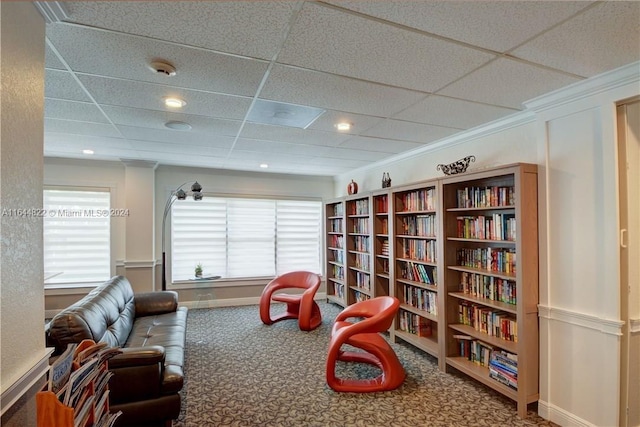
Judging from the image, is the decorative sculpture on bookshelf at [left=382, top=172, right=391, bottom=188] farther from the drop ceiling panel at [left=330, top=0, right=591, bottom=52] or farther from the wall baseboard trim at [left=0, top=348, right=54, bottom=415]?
the wall baseboard trim at [left=0, top=348, right=54, bottom=415]

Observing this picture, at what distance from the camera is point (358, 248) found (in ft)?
17.0

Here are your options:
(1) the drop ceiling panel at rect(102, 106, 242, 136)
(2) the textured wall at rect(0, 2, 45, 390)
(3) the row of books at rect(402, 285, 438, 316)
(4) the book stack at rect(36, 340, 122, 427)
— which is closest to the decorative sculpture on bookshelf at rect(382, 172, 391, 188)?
(3) the row of books at rect(402, 285, 438, 316)

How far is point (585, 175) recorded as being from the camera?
7.13 feet

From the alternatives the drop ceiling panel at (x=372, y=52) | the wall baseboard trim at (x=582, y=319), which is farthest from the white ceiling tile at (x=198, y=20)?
the wall baseboard trim at (x=582, y=319)

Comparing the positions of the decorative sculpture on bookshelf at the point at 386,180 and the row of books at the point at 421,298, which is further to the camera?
the decorative sculpture on bookshelf at the point at 386,180

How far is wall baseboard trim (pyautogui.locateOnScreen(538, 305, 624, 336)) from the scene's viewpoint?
1.99 metres

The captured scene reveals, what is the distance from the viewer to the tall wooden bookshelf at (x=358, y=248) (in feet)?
15.7

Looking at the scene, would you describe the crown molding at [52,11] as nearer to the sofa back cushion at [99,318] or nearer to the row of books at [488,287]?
the sofa back cushion at [99,318]

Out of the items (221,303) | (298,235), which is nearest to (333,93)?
(298,235)

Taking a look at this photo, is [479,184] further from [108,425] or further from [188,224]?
[188,224]

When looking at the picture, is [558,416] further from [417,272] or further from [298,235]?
[298,235]

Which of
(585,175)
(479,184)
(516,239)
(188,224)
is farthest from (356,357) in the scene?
(188,224)

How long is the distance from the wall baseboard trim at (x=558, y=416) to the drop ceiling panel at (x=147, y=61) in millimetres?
3105

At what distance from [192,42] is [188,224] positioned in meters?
4.28
